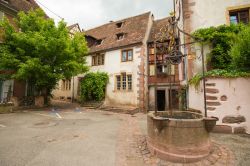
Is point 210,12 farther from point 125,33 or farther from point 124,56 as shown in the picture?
point 125,33

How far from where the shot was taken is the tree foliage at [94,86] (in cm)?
1708

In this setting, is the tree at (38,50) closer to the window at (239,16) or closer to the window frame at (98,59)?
the window frame at (98,59)

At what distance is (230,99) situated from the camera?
22.3 ft

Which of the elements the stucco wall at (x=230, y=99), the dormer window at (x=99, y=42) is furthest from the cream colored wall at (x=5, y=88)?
the stucco wall at (x=230, y=99)

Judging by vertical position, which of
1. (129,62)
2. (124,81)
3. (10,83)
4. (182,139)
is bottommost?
(182,139)

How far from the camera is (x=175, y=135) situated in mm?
4242

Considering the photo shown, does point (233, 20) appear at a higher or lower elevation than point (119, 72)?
higher

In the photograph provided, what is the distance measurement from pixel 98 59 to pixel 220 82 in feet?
45.9

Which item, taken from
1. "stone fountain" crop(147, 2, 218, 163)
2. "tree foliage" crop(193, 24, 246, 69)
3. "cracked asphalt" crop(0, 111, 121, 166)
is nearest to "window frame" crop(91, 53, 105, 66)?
"tree foliage" crop(193, 24, 246, 69)

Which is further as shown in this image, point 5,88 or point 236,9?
point 5,88

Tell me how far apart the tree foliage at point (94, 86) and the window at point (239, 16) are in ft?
38.6

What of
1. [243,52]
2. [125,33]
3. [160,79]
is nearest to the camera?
[243,52]

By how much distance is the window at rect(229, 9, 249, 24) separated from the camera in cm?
957

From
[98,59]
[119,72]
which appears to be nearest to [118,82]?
[119,72]
